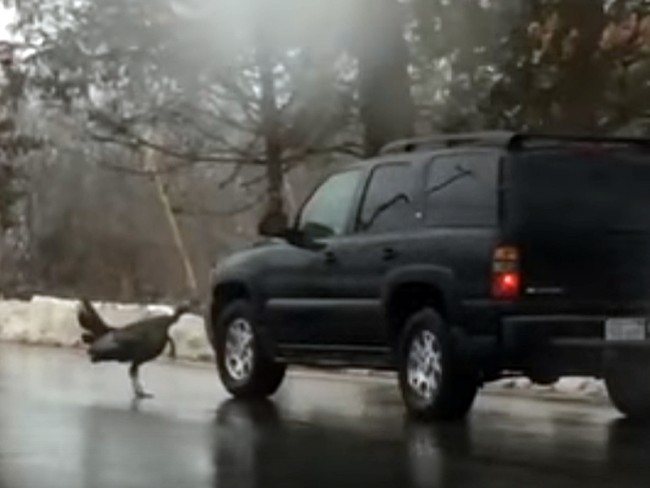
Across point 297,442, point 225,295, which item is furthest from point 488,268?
point 225,295

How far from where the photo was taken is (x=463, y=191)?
1274 centimetres

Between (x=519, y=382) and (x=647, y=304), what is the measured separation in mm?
4265

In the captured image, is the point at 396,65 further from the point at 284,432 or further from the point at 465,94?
the point at 284,432

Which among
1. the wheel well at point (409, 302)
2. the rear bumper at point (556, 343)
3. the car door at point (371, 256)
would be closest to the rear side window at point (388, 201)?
the car door at point (371, 256)

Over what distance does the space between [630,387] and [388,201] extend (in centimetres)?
217

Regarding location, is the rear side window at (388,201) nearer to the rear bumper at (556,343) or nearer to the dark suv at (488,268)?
the dark suv at (488,268)

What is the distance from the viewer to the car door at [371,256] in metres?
13.2

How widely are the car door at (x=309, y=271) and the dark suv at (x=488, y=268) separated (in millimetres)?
22

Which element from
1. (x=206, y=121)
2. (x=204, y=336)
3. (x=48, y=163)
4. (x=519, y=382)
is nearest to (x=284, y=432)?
(x=519, y=382)

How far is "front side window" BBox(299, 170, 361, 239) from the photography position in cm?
1405


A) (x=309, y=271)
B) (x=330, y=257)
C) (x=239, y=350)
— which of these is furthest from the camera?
(x=239, y=350)

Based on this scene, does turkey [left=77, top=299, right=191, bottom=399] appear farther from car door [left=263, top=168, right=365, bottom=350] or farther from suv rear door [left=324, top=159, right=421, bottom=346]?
suv rear door [left=324, top=159, right=421, bottom=346]

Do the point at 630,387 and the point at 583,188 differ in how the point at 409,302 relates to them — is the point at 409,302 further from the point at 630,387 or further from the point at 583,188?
the point at 630,387

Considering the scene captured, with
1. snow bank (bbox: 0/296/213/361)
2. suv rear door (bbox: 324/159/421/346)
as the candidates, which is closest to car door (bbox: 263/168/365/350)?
suv rear door (bbox: 324/159/421/346)
